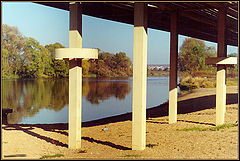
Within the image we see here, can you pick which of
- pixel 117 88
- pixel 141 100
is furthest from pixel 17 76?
pixel 141 100

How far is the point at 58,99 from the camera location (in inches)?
1726

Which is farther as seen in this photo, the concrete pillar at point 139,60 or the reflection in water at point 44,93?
the reflection in water at point 44,93

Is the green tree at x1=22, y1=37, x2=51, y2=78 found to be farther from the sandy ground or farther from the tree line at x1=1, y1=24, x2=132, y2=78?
the sandy ground

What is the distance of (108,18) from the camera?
15.1 m

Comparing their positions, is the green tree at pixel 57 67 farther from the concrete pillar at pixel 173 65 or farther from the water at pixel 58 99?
the concrete pillar at pixel 173 65

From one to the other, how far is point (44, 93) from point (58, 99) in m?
5.69

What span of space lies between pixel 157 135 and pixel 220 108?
10.2 ft

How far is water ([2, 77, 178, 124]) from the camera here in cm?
3272

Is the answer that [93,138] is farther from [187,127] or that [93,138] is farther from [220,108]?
[220,108]

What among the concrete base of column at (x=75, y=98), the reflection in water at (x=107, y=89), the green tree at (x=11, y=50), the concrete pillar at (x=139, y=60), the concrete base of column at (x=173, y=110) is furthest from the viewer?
the reflection in water at (x=107, y=89)

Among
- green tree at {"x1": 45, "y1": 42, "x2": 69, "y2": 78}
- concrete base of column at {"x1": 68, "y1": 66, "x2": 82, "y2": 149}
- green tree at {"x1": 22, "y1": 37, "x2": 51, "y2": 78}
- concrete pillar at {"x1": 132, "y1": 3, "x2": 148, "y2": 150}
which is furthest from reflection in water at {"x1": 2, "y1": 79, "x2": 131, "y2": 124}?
concrete pillar at {"x1": 132, "y1": 3, "x2": 148, "y2": 150}

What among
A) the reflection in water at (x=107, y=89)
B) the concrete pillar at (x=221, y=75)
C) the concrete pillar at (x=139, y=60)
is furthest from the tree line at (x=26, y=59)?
the concrete pillar at (x=139, y=60)

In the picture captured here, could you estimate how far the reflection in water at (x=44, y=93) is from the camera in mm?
39781

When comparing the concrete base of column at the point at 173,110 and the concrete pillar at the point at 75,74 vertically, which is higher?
the concrete pillar at the point at 75,74
